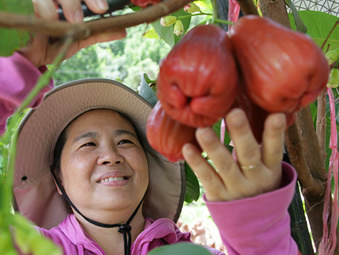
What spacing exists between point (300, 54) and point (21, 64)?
463 mm

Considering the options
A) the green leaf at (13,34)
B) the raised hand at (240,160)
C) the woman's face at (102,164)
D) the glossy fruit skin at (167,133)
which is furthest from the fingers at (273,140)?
the woman's face at (102,164)

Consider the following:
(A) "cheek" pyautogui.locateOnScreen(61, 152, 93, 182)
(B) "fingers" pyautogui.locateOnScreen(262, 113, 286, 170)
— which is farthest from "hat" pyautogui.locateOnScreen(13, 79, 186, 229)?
(B) "fingers" pyautogui.locateOnScreen(262, 113, 286, 170)

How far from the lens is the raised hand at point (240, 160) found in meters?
0.56

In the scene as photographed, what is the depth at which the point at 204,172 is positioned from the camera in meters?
0.66

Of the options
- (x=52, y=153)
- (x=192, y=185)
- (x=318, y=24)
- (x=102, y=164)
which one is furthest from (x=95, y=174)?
(x=318, y=24)

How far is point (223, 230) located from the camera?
733mm

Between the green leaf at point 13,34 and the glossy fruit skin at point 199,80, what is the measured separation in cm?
18

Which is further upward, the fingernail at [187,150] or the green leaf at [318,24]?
the fingernail at [187,150]

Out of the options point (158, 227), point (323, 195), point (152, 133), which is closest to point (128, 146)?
point (158, 227)

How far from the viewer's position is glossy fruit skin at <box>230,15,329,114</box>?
1.59 ft

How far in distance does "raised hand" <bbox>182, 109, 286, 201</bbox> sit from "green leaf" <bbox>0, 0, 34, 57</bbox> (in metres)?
0.25

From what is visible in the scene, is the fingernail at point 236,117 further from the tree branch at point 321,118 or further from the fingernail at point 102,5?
the tree branch at point 321,118

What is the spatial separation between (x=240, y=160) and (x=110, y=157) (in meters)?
0.60

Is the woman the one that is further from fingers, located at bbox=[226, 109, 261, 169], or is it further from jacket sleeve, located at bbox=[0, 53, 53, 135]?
fingers, located at bbox=[226, 109, 261, 169]
